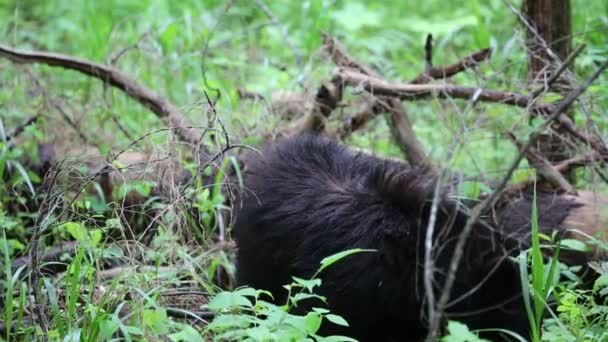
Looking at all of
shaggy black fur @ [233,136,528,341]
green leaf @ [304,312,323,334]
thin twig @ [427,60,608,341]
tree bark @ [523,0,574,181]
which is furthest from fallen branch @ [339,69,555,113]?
green leaf @ [304,312,323,334]

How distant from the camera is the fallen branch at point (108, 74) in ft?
13.3

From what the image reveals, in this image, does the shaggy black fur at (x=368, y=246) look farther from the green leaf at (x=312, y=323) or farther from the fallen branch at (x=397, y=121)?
the fallen branch at (x=397, y=121)

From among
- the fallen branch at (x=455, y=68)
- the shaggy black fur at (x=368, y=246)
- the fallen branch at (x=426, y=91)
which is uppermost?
the fallen branch at (x=455, y=68)

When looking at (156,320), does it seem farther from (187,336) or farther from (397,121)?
(397,121)

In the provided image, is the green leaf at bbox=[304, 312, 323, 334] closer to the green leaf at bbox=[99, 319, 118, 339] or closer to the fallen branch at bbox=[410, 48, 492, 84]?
the green leaf at bbox=[99, 319, 118, 339]

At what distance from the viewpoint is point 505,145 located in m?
4.86

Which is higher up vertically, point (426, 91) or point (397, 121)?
point (426, 91)

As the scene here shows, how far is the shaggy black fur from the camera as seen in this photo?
2779 millimetres

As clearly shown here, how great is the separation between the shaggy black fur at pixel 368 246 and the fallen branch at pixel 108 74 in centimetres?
106

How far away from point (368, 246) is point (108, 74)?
221 cm

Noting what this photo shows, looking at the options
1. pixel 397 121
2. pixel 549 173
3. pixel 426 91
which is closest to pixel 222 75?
pixel 397 121

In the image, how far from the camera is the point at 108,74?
436 cm

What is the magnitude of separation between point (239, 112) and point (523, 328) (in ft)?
7.31

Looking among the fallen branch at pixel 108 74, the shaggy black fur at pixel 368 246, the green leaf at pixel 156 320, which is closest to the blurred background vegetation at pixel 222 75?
the green leaf at pixel 156 320
